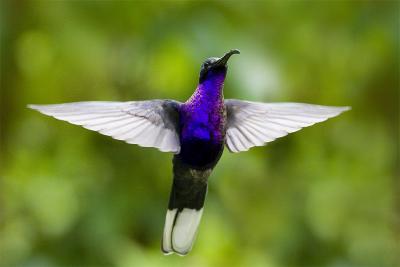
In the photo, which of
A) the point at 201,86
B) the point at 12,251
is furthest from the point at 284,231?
the point at 201,86

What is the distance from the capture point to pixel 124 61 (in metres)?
2.05

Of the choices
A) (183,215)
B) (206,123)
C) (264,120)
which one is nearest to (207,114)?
(206,123)

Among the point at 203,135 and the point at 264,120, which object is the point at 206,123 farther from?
the point at 264,120

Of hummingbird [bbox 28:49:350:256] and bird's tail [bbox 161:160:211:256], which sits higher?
hummingbird [bbox 28:49:350:256]

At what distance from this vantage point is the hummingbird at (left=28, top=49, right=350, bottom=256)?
0.86 metres

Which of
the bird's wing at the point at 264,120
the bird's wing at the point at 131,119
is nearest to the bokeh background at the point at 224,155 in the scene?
the bird's wing at the point at 264,120

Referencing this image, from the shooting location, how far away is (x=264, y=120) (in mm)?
1044

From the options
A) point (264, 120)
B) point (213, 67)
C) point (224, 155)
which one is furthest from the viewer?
point (224, 155)

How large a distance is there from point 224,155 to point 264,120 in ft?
2.98

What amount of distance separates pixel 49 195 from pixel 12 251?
18 centimetres

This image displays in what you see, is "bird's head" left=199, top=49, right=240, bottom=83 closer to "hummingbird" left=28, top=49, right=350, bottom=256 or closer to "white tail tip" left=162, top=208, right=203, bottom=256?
"hummingbird" left=28, top=49, right=350, bottom=256

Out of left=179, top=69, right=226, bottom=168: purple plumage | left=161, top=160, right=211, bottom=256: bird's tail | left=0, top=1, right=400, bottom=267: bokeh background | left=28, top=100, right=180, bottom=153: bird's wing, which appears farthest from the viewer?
left=0, top=1, right=400, bottom=267: bokeh background

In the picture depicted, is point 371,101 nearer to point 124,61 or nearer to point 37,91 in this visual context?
point 124,61

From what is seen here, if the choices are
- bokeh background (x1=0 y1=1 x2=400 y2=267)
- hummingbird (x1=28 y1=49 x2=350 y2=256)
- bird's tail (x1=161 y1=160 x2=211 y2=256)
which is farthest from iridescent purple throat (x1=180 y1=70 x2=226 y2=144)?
bokeh background (x1=0 y1=1 x2=400 y2=267)
